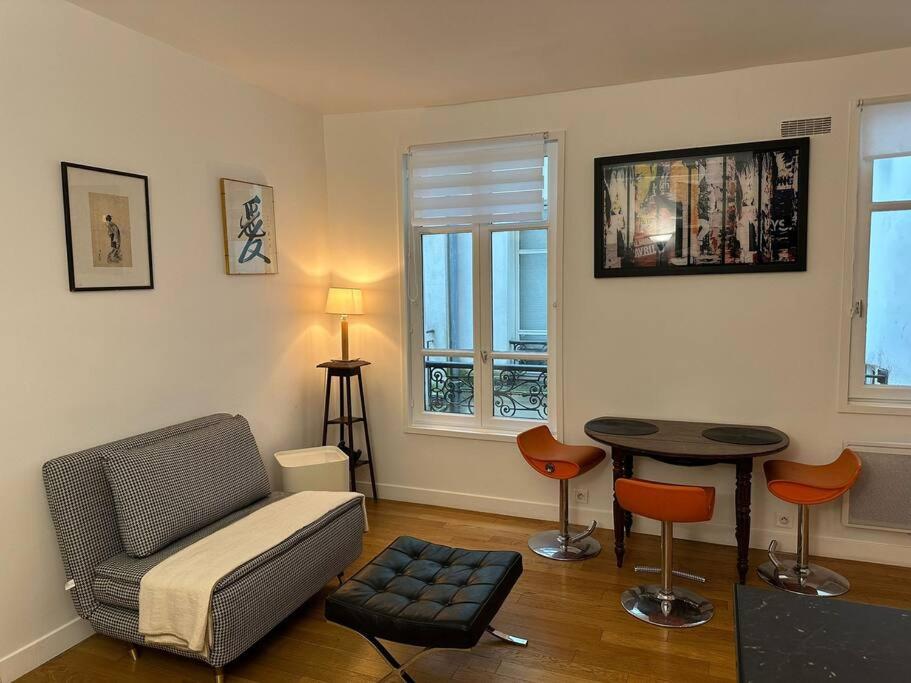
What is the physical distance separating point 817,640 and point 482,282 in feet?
10.8

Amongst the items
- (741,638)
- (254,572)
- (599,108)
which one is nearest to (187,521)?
(254,572)

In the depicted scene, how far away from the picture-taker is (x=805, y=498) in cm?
320

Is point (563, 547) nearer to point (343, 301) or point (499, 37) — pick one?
point (343, 301)

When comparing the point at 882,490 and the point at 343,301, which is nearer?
the point at 882,490

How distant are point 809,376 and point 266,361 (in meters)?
3.30

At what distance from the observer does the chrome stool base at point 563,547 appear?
3721mm

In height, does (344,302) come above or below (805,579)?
above

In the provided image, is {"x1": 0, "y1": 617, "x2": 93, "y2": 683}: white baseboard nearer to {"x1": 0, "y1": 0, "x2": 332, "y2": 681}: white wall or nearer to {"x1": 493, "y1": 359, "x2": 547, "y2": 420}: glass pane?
{"x1": 0, "y1": 0, "x2": 332, "y2": 681}: white wall

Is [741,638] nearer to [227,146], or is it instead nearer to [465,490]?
[465,490]

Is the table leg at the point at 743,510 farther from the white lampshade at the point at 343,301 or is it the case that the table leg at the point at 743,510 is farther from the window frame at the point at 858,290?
the white lampshade at the point at 343,301

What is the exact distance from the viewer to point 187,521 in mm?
2951

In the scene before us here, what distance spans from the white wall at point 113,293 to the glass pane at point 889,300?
11.7 feet

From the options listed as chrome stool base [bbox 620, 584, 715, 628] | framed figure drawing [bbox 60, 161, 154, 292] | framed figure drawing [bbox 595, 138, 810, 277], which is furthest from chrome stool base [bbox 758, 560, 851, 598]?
framed figure drawing [bbox 60, 161, 154, 292]

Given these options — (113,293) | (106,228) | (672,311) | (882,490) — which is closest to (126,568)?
(113,293)
